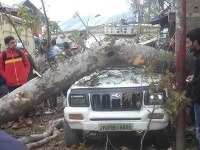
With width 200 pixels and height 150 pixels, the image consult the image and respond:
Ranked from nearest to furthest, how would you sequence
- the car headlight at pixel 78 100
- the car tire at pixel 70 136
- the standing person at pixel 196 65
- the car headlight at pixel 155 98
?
the standing person at pixel 196 65 → the car headlight at pixel 155 98 → the car headlight at pixel 78 100 → the car tire at pixel 70 136

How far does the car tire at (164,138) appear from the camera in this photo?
5.23 metres

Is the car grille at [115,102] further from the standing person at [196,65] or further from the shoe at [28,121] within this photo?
the shoe at [28,121]

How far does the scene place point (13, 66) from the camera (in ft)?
23.2

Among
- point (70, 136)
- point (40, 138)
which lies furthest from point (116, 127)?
point (40, 138)

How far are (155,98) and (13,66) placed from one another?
3361mm

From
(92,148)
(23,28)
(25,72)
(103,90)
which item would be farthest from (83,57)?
(25,72)

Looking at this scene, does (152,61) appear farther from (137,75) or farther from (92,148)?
(92,148)

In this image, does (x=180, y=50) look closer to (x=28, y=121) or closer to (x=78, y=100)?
(x=78, y=100)

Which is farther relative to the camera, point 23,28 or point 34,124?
point 34,124

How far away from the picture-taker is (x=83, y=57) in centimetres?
557

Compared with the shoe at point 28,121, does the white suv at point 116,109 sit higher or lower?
higher

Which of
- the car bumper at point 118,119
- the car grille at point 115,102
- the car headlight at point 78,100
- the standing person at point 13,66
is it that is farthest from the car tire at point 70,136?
the standing person at point 13,66

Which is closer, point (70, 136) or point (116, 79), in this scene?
point (70, 136)

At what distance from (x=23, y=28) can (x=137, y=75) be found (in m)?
2.04
